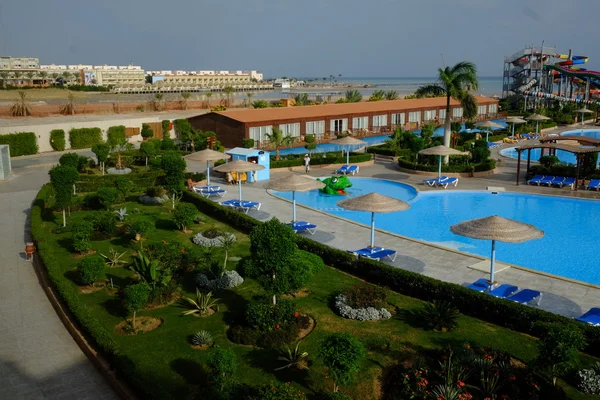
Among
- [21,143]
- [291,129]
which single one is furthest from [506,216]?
A: [21,143]

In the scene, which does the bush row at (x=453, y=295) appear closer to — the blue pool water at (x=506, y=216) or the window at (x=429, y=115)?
the blue pool water at (x=506, y=216)

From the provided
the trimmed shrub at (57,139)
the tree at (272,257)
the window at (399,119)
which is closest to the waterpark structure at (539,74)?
the window at (399,119)

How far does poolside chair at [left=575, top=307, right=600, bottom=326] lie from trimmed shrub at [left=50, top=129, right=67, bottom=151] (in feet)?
124

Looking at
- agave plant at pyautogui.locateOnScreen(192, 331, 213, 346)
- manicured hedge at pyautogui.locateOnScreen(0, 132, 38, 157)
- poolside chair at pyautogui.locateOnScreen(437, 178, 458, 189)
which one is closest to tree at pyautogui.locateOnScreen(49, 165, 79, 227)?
agave plant at pyautogui.locateOnScreen(192, 331, 213, 346)

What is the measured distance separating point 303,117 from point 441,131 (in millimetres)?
17337

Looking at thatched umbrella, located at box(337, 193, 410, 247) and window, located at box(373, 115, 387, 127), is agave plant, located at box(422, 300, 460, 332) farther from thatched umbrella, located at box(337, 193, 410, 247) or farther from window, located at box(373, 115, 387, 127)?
window, located at box(373, 115, 387, 127)

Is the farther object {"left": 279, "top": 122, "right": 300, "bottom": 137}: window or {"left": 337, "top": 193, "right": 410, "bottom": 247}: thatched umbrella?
{"left": 279, "top": 122, "right": 300, "bottom": 137}: window

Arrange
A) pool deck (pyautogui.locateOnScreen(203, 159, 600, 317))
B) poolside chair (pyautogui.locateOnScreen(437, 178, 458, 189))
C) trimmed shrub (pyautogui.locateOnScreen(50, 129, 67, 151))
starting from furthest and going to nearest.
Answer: trimmed shrub (pyautogui.locateOnScreen(50, 129, 67, 151)) < poolside chair (pyautogui.locateOnScreen(437, 178, 458, 189)) < pool deck (pyautogui.locateOnScreen(203, 159, 600, 317))

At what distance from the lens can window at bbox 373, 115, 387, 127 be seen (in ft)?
172

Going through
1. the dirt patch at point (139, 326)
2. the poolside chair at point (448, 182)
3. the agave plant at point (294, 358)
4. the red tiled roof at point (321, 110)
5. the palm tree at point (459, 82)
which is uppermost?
the palm tree at point (459, 82)

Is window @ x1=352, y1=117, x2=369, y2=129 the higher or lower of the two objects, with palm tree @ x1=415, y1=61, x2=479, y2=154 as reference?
lower

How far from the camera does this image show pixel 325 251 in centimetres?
1688

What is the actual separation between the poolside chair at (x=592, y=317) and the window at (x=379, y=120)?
133 ft

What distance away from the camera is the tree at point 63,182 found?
2069 cm
